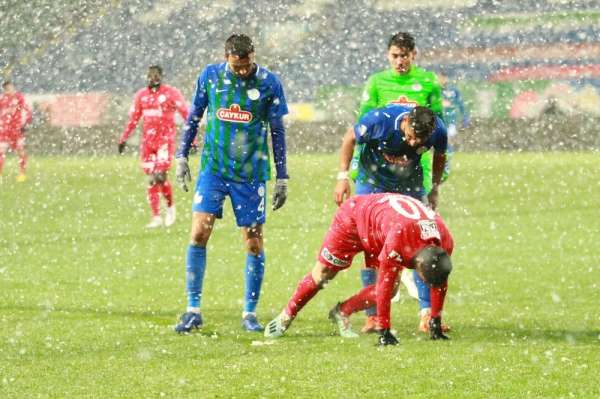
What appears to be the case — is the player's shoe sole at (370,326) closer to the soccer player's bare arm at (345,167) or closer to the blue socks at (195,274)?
the soccer player's bare arm at (345,167)

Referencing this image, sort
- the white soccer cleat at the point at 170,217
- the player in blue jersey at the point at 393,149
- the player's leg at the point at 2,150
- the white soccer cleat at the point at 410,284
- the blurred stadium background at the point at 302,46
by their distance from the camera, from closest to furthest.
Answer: the player in blue jersey at the point at 393,149 → the white soccer cleat at the point at 410,284 → the white soccer cleat at the point at 170,217 → the player's leg at the point at 2,150 → the blurred stadium background at the point at 302,46

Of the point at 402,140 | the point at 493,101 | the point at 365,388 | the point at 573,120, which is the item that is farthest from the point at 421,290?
the point at 493,101

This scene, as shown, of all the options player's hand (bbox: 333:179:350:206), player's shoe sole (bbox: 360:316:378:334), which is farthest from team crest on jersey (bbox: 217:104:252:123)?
player's shoe sole (bbox: 360:316:378:334)

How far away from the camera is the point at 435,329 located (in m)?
7.73

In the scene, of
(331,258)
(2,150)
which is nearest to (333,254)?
(331,258)

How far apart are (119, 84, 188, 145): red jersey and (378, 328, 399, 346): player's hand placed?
31.3 ft

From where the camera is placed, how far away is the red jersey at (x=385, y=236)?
23.4 ft

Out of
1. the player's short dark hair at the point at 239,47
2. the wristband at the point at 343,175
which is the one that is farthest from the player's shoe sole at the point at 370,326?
the player's short dark hair at the point at 239,47

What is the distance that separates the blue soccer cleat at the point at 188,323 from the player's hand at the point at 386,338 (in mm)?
1475

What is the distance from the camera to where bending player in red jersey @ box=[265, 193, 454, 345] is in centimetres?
710

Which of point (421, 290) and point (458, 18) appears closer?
point (421, 290)

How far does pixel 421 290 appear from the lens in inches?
331

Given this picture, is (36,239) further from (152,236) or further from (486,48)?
(486,48)

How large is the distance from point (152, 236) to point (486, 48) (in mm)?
28106
